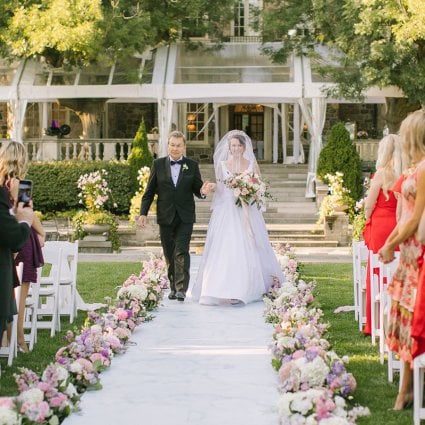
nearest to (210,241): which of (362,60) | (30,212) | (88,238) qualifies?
(30,212)

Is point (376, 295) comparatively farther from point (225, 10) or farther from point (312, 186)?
point (225, 10)

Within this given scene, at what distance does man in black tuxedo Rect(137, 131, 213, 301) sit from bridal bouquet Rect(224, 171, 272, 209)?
0.37 m

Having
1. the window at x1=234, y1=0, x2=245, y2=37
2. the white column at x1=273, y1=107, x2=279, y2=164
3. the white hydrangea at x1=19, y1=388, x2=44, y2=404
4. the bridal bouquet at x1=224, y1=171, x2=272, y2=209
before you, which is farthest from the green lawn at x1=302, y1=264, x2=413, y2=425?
the white column at x1=273, y1=107, x2=279, y2=164

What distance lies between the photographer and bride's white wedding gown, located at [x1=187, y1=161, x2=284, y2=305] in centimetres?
1138

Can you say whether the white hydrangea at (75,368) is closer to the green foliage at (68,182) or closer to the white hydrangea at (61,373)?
the white hydrangea at (61,373)

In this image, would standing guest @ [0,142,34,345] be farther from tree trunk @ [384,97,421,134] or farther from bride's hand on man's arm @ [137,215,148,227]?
tree trunk @ [384,97,421,134]

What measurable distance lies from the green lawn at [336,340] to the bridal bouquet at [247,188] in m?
1.37

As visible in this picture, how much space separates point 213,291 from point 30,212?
430 cm

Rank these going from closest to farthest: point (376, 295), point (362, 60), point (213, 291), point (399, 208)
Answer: point (399, 208) → point (376, 295) → point (213, 291) → point (362, 60)

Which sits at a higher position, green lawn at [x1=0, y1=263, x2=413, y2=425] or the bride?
the bride

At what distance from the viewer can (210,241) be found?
1177 centimetres

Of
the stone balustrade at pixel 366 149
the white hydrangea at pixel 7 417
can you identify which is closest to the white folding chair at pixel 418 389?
the white hydrangea at pixel 7 417

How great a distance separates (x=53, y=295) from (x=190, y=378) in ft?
8.53

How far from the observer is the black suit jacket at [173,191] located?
457 inches
